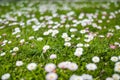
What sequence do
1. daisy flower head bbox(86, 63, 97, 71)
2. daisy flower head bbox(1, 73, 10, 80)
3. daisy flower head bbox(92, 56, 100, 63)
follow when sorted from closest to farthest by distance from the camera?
daisy flower head bbox(1, 73, 10, 80) < daisy flower head bbox(86, 63, 97, 71) < daisy flower head bbox(92, 56, 100, 63)

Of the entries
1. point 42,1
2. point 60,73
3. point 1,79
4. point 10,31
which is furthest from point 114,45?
point 42,1

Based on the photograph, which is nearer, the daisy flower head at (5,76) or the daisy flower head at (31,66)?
the daisy flower head at (5,76)

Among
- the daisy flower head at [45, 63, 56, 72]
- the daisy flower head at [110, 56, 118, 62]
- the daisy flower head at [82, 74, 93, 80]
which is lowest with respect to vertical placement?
the daisy flower head at [82, 74, 93, 80]

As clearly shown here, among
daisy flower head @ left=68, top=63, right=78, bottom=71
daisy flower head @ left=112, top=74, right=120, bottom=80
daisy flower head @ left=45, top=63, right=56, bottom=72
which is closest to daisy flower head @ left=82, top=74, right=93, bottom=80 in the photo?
daisy flower head @ left=68, top=63, right=78, bottom=71

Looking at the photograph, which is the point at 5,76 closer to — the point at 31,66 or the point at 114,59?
the point at 31,66

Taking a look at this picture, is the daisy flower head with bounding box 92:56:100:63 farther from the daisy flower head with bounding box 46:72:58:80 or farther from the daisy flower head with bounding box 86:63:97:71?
the daisy flower head with bounding box 46:72:58:80

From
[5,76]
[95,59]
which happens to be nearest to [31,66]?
[5,76]

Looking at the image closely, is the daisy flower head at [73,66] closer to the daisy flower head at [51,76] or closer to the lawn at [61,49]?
the lawn at [61,49]

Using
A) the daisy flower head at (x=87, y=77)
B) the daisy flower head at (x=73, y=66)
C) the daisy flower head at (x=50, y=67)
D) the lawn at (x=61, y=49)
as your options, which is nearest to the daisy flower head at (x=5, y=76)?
the lawn at (x=61, y=49)

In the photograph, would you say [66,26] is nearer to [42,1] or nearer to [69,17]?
[69,17]
